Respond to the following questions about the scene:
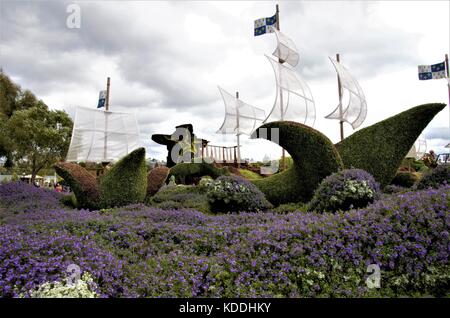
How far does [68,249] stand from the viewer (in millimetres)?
4469

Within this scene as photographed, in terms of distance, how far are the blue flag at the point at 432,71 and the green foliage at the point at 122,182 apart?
23771 millimetres

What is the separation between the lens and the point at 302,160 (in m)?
9.79

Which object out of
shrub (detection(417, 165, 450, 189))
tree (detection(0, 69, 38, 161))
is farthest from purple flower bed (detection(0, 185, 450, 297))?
tree (detection(0, 69, 38, 161))

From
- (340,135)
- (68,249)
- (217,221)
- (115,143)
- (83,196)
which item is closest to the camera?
(68,249)

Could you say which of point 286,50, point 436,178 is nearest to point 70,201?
point 436,178

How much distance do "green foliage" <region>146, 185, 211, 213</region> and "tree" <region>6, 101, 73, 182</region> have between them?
74.6 feet

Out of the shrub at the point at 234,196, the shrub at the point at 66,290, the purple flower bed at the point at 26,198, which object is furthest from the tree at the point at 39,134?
the shrub at the point at 66,290

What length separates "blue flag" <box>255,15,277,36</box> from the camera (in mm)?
25562

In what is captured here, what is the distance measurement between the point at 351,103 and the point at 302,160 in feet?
76.3

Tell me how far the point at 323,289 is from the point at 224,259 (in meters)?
1.29

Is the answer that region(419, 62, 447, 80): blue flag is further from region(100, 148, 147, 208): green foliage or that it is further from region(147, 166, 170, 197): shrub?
region(100, 148, 147, 208): green foliage

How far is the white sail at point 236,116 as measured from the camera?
4594cm
